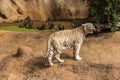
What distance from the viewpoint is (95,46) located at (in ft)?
39.1

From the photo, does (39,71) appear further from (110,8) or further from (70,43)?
(110,8)

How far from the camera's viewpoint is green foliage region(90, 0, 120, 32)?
40.2 feet

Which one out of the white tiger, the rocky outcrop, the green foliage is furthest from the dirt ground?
the rocky outcrop

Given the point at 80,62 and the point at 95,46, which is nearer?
the point at 80,62

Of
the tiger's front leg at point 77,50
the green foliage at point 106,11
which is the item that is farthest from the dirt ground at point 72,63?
the green foliage at point 106,11

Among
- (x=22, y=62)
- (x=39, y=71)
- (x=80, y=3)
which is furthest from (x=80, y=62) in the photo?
(x=80, y=3)

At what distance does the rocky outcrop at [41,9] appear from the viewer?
1936 cm

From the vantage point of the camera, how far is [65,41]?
11008mm

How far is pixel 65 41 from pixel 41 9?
9.19m

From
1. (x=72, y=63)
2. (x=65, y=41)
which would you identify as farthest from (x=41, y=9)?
(x=72, y=63)

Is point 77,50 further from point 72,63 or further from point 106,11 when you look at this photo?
point 106,11

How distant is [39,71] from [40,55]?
98 centimetres

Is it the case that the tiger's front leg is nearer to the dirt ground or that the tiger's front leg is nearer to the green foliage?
the dirt ground

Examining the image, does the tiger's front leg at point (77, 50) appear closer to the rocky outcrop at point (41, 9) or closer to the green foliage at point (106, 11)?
the green foliage at point (106, 11)
